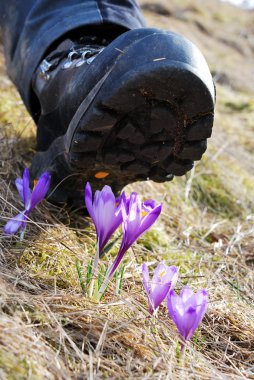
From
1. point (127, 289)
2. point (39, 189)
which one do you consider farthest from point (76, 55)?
point (127, 289)

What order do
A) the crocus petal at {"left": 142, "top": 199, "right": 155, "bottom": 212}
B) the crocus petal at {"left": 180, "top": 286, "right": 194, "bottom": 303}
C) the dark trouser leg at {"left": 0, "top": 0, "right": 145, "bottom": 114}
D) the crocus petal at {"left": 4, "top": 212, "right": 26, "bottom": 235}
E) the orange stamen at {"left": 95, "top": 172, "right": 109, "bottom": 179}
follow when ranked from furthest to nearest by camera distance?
the dark trouser leg at {"left": 0, "top": 0, "right": 145, "bottom": 114}
the orange stamen at {"left": 95, "top": 172, "right": 109, "bottom": 179}
the crocus petal at {"left": 4, "top": 212, "right": 26, "bottom": 235}
the crocus petal at {"left": 142, "top": 199, "right": 155, "bottom": 212}
the crocus petal at {"left": 180, "top": 286, "right": 194, "bottom": 303}

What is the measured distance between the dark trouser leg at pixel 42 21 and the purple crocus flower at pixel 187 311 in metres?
0.97

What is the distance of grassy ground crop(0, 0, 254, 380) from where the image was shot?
100 cm

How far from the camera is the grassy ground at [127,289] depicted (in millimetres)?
999

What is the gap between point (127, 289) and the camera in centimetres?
135

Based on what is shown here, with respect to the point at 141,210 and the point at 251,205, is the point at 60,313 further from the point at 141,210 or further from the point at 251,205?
the point at 251,205

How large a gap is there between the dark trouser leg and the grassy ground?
0.92 ft

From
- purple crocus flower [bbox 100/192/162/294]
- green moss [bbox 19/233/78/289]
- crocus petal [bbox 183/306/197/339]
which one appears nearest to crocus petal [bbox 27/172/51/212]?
green moss [bbox 19/233/78/289]

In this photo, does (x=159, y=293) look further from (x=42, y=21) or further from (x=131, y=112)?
(x=42, y=21)

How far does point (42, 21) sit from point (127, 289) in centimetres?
97

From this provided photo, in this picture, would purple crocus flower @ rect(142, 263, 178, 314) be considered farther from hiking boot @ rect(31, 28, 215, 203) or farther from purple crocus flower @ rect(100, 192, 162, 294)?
hiking boot @ rect(31, 28, 215, 203)

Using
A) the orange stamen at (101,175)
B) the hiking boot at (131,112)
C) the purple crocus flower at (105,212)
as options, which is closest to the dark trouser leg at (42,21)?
the hiking boot at (131,112)

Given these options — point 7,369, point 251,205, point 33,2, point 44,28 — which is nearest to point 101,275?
point 7,369

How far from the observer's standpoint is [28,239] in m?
1.44
